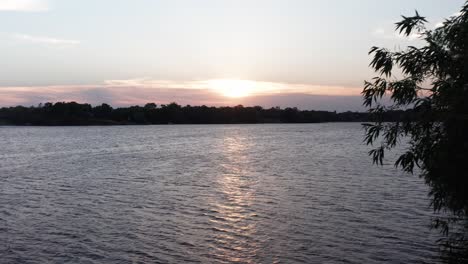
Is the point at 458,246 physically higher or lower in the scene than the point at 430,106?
lower

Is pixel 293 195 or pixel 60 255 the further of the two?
pixel 293 195

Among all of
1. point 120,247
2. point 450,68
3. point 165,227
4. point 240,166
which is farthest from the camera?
point 240,166

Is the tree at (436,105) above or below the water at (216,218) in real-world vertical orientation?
above

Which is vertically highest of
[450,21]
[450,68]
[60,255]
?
[450,21]

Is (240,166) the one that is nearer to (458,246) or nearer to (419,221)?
(419,221)

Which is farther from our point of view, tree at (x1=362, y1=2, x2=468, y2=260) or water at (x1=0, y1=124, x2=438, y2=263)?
water at (x1=0, y1=124, x2=438, y2=263)

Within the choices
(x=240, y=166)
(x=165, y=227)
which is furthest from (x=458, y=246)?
(x=240, y=166)

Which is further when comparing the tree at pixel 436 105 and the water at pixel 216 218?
the water at pixel 216 218

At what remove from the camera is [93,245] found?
20.4 m

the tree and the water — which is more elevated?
the tree

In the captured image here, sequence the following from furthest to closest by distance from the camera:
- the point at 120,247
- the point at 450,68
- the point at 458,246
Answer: the point at 120,247 < the point at 458,246 < the point at 450,68

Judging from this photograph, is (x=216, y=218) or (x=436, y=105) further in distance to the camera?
(x=216, y=218)

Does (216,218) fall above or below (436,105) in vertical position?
below

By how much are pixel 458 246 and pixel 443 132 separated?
756 cm
